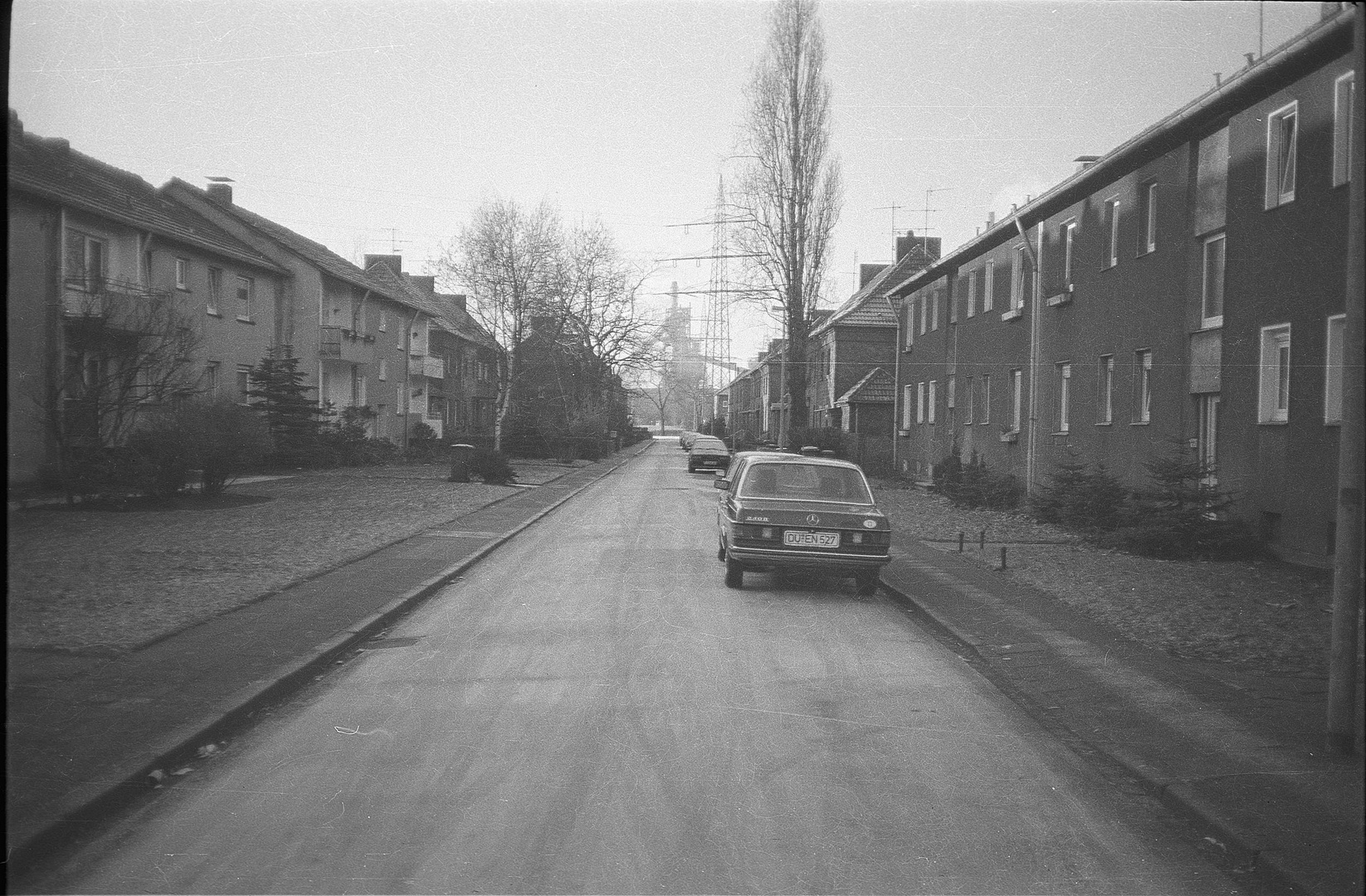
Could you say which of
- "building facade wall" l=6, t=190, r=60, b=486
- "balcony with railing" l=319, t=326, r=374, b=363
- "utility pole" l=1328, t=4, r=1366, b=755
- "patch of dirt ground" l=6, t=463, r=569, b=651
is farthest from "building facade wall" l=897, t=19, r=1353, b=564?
"balcony with railing" l=319, t=326, r=374, b=363

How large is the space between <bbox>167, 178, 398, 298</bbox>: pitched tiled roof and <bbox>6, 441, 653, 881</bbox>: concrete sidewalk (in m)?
29.3

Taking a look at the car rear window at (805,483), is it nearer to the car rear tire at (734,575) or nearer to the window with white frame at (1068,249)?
the car rear tire at (734,575)

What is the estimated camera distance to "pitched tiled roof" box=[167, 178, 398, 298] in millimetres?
37688

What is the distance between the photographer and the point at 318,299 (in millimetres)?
39781

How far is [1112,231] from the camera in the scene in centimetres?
2072

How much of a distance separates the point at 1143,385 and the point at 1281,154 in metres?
5.81

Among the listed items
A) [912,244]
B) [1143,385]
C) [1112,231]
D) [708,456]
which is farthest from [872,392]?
[1143,385]

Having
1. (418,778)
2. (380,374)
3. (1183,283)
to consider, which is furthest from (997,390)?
(380,374)

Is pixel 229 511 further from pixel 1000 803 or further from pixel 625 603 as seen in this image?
pixel 1000 803

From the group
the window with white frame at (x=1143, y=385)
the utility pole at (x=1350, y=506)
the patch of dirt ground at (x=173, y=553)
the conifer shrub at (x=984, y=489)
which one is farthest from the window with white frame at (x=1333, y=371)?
the patch of dirt ground at (x=173, y=553)

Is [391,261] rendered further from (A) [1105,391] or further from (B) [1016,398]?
(A) [1105,391]

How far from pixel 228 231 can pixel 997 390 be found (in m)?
25.3

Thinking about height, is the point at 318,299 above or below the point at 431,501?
above

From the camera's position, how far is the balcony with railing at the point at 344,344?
134 feet
